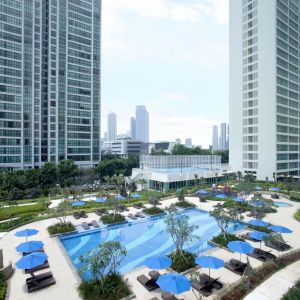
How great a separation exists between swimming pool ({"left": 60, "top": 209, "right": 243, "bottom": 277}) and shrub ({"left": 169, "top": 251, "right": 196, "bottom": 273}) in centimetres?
253

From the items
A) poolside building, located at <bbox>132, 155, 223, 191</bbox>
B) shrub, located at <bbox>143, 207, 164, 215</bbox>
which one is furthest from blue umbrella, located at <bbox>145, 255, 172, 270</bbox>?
poolside building, located at <bbox>132, 155, 223, 191</bbox>

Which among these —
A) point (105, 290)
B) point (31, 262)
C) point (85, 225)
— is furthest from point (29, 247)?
point (85, 225)

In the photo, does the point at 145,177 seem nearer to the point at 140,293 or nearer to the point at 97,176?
the point at 97,176

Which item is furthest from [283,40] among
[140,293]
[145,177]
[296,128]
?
[140,293]

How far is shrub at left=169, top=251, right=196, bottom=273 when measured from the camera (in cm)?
1776

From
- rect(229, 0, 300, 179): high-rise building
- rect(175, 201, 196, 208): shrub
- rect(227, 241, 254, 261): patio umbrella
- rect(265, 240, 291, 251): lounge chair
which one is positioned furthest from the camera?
rect(229, 0, 300, 179): high-rise building

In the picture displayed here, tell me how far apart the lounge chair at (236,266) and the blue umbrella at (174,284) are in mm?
5897

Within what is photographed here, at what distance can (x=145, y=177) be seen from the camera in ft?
195

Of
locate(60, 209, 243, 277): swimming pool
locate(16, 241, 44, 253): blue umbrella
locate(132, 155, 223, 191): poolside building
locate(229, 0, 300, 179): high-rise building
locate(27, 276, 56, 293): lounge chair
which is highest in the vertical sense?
locate(229, 0, 300, 179): high-rise building

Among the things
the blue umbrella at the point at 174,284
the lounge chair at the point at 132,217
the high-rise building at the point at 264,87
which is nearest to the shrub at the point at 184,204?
the lounge chair at the point at 132,217

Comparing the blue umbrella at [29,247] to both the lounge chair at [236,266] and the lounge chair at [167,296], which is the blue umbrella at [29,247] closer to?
the lounge chair at [167,296]

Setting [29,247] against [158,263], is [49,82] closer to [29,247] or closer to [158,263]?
[29,247]

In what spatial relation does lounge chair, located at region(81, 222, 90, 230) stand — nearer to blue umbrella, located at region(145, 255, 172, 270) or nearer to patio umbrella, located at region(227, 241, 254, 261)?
blue umbrella, located at region(145, 255, 172, 270)

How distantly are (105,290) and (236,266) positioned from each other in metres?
9.46
